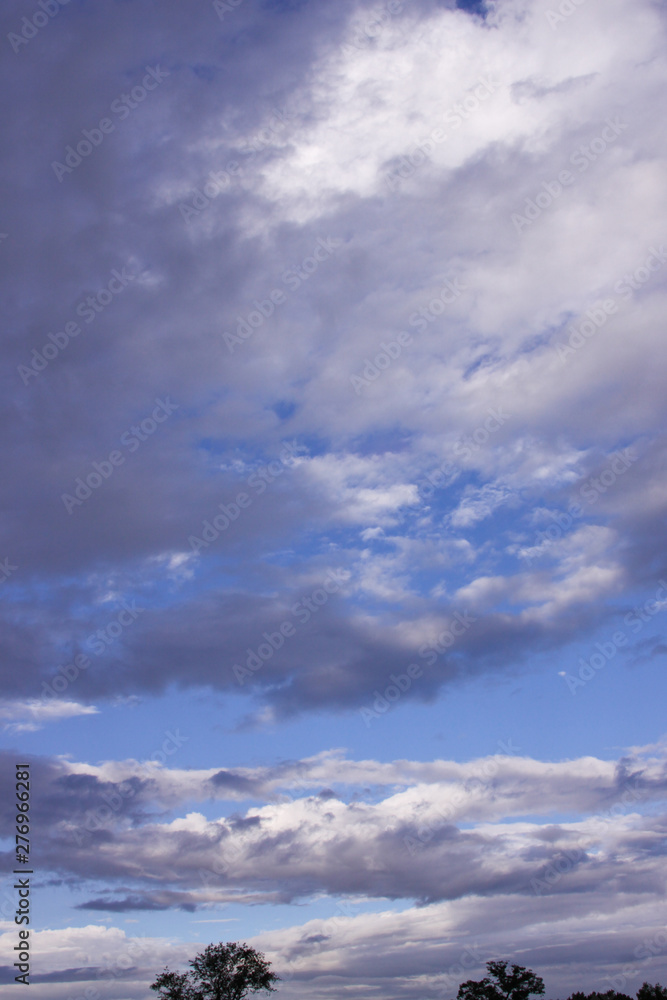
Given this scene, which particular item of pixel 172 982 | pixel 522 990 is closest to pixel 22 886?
pixel 172 982

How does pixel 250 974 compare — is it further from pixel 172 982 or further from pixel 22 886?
pixel 22 886

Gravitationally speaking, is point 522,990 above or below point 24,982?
below

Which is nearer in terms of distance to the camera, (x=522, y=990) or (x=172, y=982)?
(x=172, y=982)

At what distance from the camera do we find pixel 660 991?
111 m

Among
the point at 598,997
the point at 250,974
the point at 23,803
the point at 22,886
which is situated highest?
the point at 23,803

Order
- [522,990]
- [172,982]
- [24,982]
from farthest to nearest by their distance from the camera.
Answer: [522,990] < [172,982] < [24,982]

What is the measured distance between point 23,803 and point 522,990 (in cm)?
9231

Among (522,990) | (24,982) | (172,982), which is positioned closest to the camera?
(24,982)

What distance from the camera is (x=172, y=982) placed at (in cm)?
Answer: 10594

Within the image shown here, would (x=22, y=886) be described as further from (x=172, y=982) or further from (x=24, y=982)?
(x=172, y=982)

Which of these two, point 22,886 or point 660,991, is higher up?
point 22,886

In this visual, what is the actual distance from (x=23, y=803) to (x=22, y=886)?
5.56 metres

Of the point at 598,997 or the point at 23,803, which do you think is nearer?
the point at 23,803

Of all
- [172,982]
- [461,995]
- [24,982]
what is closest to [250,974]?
[172,982]
